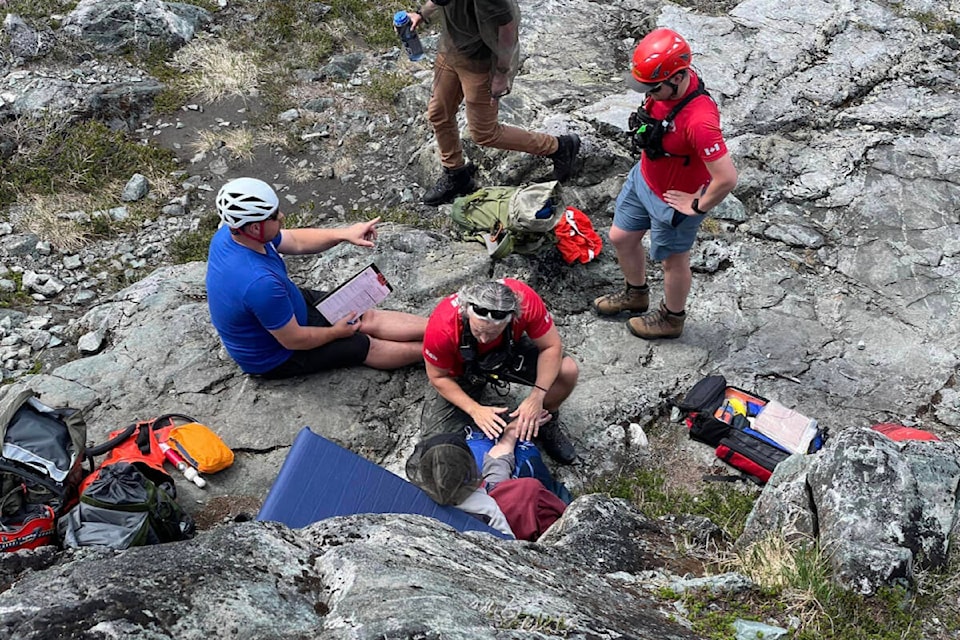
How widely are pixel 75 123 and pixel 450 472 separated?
330 inches

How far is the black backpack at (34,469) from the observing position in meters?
4.53

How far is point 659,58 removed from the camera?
540 cm

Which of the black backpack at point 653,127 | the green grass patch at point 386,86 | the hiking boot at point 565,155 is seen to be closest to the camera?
the black backpack at point 653,127

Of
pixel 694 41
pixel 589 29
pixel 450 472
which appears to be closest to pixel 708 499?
pixel 450 472

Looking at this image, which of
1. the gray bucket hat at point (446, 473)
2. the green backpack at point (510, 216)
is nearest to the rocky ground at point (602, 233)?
the green backpack at point (510, 216)

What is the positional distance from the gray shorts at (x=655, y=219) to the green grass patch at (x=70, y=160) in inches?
248

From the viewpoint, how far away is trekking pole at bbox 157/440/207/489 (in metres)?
5.54

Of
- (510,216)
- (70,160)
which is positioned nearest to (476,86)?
(510,216)

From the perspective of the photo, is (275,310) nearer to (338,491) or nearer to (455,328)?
(455,328)

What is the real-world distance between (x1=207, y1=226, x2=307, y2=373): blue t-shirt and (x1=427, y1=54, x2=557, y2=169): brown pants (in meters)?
2.62

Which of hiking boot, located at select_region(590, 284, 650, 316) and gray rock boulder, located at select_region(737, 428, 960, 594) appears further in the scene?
hiking boot, located at select_region(590, 284, 650, 316)

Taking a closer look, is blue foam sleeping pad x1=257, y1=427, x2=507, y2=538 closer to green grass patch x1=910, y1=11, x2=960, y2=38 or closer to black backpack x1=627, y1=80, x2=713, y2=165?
black backpack x1=627, y1=80, x2=713, y2=165

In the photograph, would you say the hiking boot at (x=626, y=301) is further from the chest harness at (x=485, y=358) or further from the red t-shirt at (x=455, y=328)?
the chest harness at (x=485, y=358)

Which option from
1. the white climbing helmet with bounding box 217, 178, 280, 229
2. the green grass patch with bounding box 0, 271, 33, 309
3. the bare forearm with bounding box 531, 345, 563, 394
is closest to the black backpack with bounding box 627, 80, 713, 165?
the bare forearm with bounding box 531, 345, 563, 394
